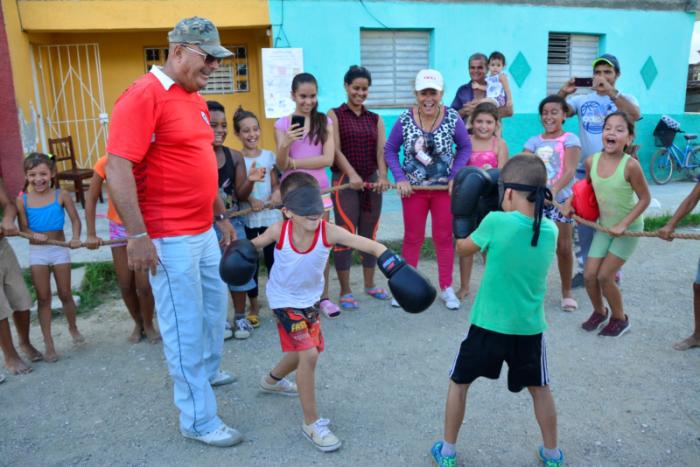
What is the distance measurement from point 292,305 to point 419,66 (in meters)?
A: 7.70

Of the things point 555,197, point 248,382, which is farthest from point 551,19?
point 248,382

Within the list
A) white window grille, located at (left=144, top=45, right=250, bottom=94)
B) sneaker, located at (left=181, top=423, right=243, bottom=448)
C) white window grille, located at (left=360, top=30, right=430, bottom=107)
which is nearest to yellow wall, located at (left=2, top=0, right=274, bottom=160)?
white window grille, located at (left=144, top=45, right=250, bottom=94)

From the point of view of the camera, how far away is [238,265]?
2.96 metres

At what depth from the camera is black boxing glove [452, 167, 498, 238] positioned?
2973 millimetres

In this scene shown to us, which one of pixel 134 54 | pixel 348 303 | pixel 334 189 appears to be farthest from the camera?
pixel 134 54

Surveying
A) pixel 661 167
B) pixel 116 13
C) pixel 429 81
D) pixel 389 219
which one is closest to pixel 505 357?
pixel 429 81

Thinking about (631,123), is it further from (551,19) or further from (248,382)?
(551,19)

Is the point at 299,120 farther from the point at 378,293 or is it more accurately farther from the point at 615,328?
the point at 615,328

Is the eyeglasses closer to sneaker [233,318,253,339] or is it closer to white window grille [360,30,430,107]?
sneaker [233,318,253,339]

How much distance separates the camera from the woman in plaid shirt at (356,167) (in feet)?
16.8

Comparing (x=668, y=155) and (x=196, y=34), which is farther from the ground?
Answer: (x=196, y=34)

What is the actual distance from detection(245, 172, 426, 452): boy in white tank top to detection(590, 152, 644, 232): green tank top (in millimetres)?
2308

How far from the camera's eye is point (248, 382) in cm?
396

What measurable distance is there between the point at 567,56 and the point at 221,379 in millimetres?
9514
